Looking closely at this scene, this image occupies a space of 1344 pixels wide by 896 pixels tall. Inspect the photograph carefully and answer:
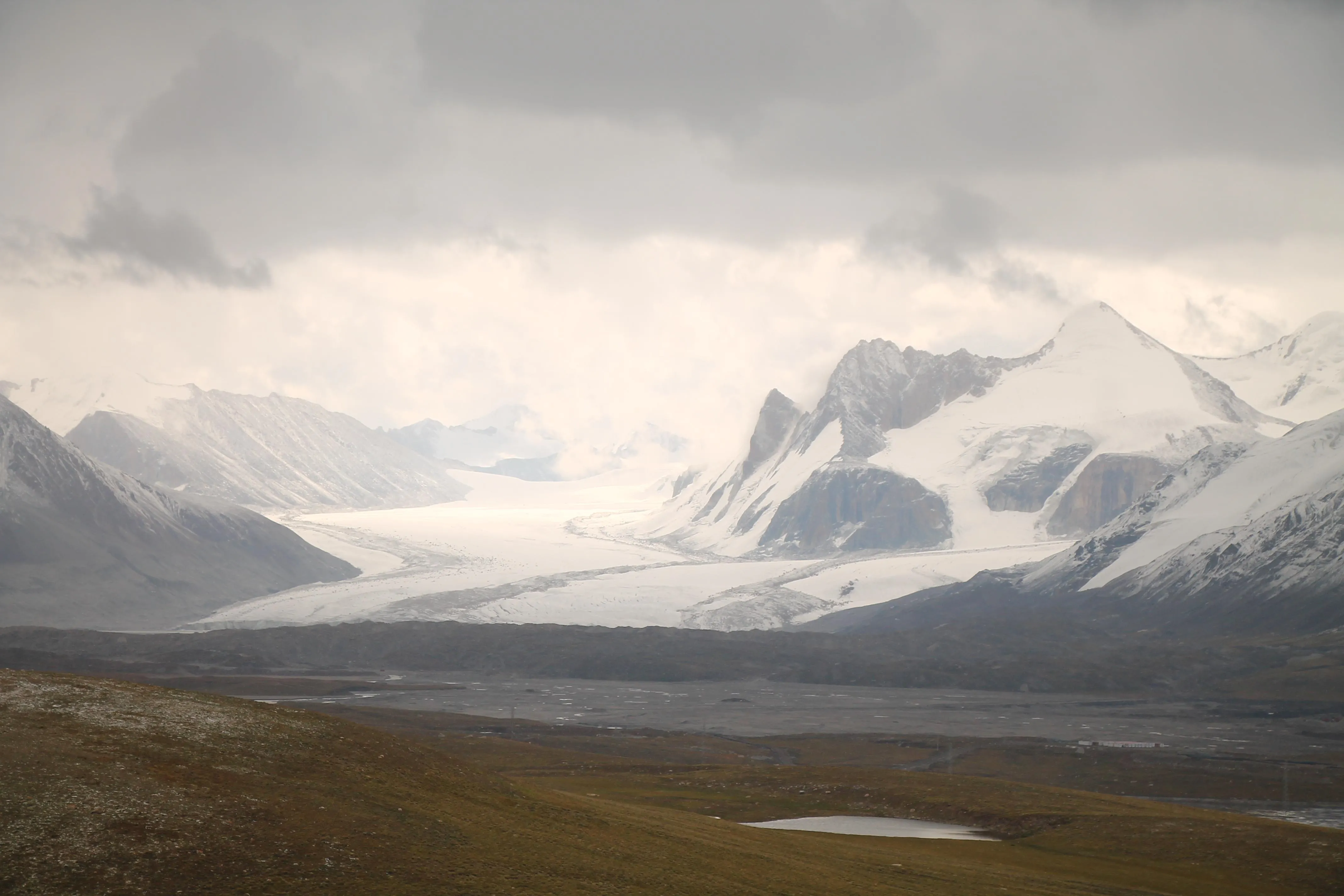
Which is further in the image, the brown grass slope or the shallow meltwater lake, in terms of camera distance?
the shallow meltwater lake

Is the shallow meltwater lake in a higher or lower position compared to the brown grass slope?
lower

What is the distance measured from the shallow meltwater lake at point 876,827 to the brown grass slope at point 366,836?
521 centimetres

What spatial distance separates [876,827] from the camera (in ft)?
302

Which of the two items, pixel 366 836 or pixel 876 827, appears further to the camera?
pixel 876 827

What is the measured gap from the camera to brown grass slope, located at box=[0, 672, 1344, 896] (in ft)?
129

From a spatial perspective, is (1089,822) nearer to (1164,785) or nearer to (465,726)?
(1164,785)

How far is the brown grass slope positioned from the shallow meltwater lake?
5212mm

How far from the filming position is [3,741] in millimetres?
44125

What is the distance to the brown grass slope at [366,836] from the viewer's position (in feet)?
129

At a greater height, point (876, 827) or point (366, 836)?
point (366, 836)

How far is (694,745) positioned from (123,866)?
129322 mm

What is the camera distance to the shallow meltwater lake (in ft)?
285

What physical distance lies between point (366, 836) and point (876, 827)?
56051mm

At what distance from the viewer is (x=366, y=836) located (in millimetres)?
44438
